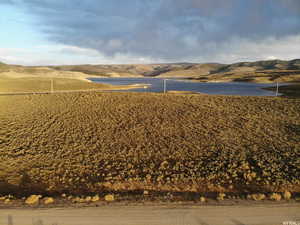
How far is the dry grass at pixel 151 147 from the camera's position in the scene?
9.08 m

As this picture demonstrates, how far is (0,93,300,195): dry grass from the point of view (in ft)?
29.8

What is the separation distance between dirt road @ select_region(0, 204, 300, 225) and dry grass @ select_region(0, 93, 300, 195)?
197 centimetres

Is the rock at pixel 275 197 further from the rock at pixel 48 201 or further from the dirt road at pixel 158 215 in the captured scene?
the rock at pixel 48 201

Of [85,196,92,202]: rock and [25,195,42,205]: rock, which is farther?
[85,196,92,202]: rock

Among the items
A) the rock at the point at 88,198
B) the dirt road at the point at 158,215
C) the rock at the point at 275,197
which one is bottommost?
the rock at the point at 88,198

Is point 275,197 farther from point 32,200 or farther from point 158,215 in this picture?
point 32,200

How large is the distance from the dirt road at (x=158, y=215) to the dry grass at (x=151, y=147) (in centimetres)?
197

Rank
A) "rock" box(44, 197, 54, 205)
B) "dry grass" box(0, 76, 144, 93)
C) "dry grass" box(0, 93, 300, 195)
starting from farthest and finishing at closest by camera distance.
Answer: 1. "dry grass" box(0, 76, 144, 93)
2. "dry grass" box(0, 93, 300, 195)
3. "rock" box(44, 197, 54, 205)

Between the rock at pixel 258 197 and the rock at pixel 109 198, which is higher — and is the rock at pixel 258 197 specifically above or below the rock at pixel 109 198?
above

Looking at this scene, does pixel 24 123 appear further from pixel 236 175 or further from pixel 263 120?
pixel 263 120

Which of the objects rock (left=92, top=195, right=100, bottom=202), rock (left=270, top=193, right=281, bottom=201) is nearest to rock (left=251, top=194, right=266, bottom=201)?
rock (left=270, top=193, right=281, bottom=201)

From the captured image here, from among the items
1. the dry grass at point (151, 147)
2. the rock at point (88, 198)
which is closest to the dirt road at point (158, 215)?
the rock at point (88, 198)

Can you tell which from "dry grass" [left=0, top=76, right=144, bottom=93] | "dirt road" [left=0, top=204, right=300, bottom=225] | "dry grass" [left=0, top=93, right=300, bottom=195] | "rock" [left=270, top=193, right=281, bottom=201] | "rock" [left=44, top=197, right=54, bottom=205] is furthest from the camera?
"dry grass" [left=0, top=76, right=144, bottom=93]

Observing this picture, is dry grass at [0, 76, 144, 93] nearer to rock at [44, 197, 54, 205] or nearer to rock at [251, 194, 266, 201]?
rock at [44, 197, 54, 205]
